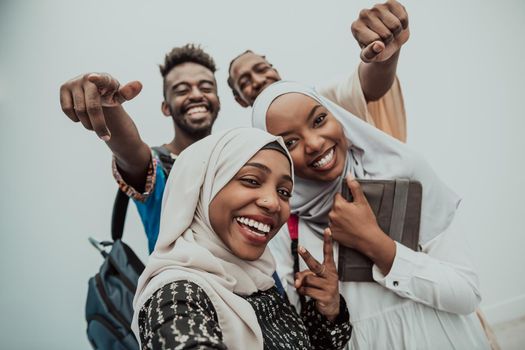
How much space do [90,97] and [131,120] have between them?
0.89 feet

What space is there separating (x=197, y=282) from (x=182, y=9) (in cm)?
196

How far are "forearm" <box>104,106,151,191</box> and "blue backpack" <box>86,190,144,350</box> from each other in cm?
33

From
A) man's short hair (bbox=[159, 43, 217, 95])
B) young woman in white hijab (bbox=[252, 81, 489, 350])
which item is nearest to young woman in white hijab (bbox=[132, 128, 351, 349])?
young woman in white hijab (bbox=[252, 81, 489, 350])

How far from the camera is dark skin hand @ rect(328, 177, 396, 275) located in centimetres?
99

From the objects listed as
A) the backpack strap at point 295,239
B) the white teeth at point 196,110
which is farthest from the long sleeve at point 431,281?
the white teeth at point 196,110

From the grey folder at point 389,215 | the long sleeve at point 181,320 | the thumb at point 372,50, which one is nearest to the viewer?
the long sleeve at point 181,320

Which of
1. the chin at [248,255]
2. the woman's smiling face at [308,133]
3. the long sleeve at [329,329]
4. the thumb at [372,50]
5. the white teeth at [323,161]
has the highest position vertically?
the thumb at [372,50]

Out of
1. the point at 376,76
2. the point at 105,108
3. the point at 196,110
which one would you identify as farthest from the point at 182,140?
the point at 376,76

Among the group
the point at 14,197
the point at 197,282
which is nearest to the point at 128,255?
the point at 197,282

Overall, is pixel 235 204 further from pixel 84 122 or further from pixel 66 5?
pixel 66 5

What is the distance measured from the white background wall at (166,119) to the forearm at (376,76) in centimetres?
102

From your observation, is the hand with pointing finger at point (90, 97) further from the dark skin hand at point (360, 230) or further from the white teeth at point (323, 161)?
the dark skin hand at point (360, 230)

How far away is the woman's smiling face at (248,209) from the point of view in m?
0.81

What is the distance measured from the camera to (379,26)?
38.7 inches
